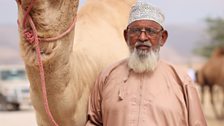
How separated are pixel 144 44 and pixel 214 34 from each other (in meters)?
33.4

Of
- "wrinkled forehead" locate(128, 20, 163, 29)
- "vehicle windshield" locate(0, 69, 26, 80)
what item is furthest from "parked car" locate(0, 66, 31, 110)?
"wrinkled forehead" locate(128, 20, 163, 29)

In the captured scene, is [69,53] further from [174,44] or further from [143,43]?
[174,44]

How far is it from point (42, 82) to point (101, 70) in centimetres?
93

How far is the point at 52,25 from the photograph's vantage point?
3543 mm

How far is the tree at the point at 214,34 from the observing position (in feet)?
120

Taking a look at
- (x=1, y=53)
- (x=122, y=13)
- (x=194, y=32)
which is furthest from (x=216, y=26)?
(x=194, y=32)

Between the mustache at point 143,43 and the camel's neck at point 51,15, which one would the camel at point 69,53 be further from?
the mustache at point 143,43

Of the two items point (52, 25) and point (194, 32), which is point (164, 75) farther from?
point (194, 32)

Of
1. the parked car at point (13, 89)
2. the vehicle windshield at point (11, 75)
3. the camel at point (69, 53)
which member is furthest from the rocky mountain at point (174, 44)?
the camel at point (69, 53)

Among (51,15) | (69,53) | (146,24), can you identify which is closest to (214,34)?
(146,24)

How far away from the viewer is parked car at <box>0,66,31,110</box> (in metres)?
19.3

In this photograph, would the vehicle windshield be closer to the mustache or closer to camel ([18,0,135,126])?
camel ([18,0,135,126])

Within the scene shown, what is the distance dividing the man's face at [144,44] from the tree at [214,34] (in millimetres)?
31935

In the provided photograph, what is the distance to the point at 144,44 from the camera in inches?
157
